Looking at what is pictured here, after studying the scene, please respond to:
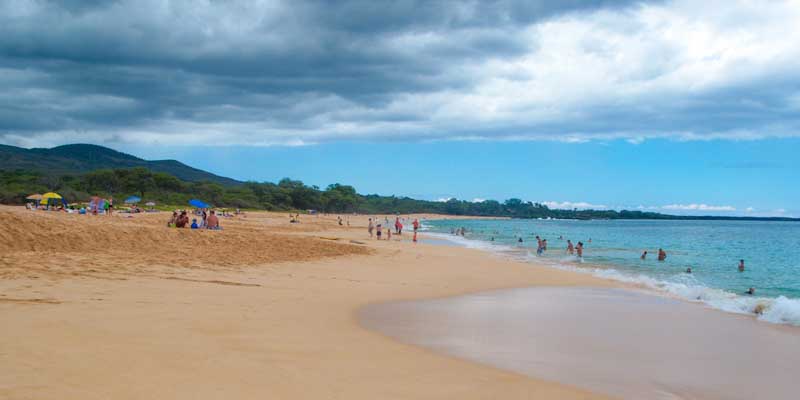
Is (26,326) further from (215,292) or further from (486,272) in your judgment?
(486,272)

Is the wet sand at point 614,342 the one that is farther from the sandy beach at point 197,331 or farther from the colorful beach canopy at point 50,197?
the colorful beach canopy at point 50,197

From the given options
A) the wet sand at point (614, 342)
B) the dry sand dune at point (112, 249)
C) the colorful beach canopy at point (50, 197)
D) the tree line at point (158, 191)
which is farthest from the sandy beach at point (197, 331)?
the tree line at point (158, 191)

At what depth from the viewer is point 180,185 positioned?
9519cm

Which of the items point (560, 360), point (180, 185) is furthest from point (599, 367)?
point (180, 185)

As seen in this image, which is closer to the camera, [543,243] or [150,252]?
[150,252]

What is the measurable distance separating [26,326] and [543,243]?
28777 millimetres

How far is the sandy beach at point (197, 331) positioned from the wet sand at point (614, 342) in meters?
0.70

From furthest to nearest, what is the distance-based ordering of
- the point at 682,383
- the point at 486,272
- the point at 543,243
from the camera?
the point at 543,243 → the point at 486,272 → the point at 682,383

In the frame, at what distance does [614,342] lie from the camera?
7727 millimetres

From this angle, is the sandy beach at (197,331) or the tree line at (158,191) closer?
the sandy beach at (197,331)

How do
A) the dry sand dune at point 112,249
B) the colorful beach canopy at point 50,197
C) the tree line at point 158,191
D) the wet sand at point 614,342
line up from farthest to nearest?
the tree line at point 158,191 → the colorful beach canopy at point 50,197 → the dry sand dune at point 112,249 → the wet sand at point 614,342

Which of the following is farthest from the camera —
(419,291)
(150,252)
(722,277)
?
(722,277)

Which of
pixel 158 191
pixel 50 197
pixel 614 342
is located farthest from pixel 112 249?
pixel 158 191

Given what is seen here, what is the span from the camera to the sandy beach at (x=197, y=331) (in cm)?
446
